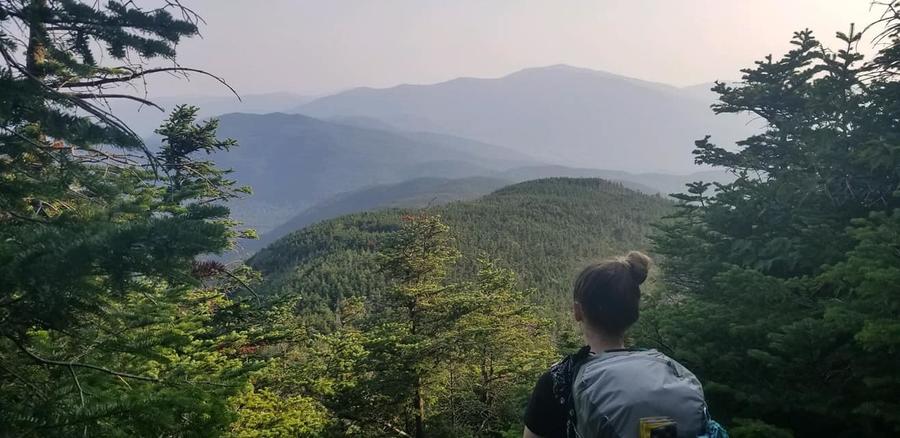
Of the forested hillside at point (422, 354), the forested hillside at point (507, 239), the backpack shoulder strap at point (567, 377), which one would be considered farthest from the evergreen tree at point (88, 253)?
the forested hillside at point (507, 239)

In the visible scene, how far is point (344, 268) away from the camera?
6031 centimetres

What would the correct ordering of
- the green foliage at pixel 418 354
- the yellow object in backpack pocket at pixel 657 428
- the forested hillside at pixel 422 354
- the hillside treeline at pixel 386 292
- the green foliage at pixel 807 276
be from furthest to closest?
the green foliage at pixel 418 354
the forested hillside at pixel 422 354
the green foliage at pixel 807 276
the hillside treeline at pixel 386 292
the yellow object in backpack pocket at pixel 657 428

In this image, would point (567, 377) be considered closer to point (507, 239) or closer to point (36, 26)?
point (36, 26)

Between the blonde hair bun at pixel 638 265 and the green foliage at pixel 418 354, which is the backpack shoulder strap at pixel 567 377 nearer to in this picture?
the blonde hair bun at pixel 638 265

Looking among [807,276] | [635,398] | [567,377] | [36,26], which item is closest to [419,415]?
[807,276]

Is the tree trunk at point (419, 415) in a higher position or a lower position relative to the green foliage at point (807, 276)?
lower

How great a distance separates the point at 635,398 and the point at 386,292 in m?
11.6

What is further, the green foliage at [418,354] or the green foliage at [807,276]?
the green foliage at [418,354]

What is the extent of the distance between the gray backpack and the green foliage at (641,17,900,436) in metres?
2.83

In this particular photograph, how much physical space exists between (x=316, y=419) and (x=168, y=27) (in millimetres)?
7005

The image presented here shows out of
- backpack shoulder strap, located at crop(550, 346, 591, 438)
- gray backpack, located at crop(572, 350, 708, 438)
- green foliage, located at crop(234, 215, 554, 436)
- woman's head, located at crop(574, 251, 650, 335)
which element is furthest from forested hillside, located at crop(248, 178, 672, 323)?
gray backpack, located at crop(572, 350, 708, 438)

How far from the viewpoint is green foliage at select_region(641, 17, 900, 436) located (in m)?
4.38

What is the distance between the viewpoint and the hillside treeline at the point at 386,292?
2.74 meters

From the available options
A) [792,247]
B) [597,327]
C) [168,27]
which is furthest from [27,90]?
[792,247]
